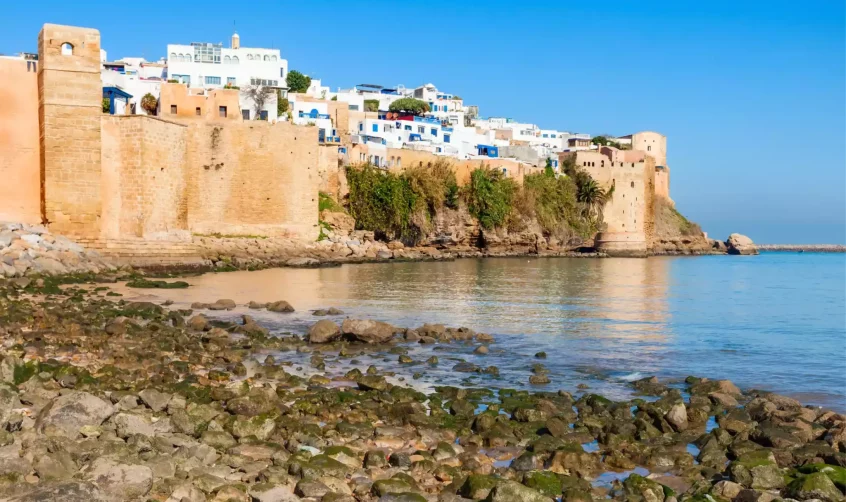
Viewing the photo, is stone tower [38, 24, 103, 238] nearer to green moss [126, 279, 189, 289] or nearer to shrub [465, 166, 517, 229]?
green moss [126, 279, 189, 289]

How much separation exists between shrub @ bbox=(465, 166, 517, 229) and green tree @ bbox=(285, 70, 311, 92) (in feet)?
56.4

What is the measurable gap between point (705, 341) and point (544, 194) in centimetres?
3616

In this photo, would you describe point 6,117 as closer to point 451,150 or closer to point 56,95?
point 56,95

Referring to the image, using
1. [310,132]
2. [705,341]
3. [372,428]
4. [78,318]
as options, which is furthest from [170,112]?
[372,428]

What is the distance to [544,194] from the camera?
49844 millimetres

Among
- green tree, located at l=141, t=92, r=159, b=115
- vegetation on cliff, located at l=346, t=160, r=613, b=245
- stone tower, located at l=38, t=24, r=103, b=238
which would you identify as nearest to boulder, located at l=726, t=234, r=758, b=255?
vegetation on cliff, located at l=346, t=160, r=613, b=245

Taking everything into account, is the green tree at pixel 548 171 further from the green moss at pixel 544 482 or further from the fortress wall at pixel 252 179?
the green moss at pixel 544 482

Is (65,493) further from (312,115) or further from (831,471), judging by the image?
(312,115)

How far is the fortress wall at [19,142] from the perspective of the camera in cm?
2306

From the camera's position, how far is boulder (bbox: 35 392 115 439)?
598 cm

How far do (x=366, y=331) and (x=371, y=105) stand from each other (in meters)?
53.4

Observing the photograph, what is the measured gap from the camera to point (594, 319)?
→ 16547 millimetres

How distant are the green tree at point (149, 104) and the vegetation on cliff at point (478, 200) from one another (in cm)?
920

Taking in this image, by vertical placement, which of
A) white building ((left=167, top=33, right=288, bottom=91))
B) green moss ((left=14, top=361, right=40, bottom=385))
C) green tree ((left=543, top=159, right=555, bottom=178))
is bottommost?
green moss ((left=14, top=361, right=40, bottom=385))
